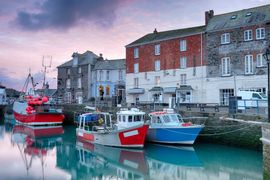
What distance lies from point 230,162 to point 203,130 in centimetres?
610

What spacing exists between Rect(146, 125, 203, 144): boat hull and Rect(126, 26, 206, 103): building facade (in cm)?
1118

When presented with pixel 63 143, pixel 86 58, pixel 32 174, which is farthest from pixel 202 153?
pixel 86 58

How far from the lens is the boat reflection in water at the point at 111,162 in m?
15.4

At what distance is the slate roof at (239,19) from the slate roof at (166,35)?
155cm

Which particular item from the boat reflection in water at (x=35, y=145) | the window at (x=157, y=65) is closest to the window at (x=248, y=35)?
the window at (x=157, y=65)

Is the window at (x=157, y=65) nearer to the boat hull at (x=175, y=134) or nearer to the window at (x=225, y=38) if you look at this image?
the window at (x=225, y=38)

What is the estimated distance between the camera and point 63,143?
25.3 meters

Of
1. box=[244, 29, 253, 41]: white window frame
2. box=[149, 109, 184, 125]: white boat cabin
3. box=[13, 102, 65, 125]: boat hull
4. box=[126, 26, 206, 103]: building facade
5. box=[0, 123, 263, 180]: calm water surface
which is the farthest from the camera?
box=[13, 102, 65, 125]: boat hull

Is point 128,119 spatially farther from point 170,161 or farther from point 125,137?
point 170,161

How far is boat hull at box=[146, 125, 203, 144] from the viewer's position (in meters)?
20.8

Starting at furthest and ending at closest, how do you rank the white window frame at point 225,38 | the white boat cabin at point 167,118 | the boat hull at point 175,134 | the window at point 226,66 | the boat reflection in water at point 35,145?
the white window frame at point 225,38 < the window at point 226,66 < the white boat cabin at point 167,118 < the boat hull at point 175,134 < the boat reflection in water at point 35,145

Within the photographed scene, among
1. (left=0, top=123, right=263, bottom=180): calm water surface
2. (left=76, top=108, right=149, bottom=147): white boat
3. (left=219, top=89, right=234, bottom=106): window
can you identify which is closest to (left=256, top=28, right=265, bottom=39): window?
(left=219, top=89, right=234, bottom=106): window

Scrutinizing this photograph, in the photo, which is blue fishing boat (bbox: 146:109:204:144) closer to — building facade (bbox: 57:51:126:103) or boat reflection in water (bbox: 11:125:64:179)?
boat reflection in water (bbox: 11:125:64:179)

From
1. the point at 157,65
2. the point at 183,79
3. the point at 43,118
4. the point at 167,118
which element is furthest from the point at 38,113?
the point at 167,118
